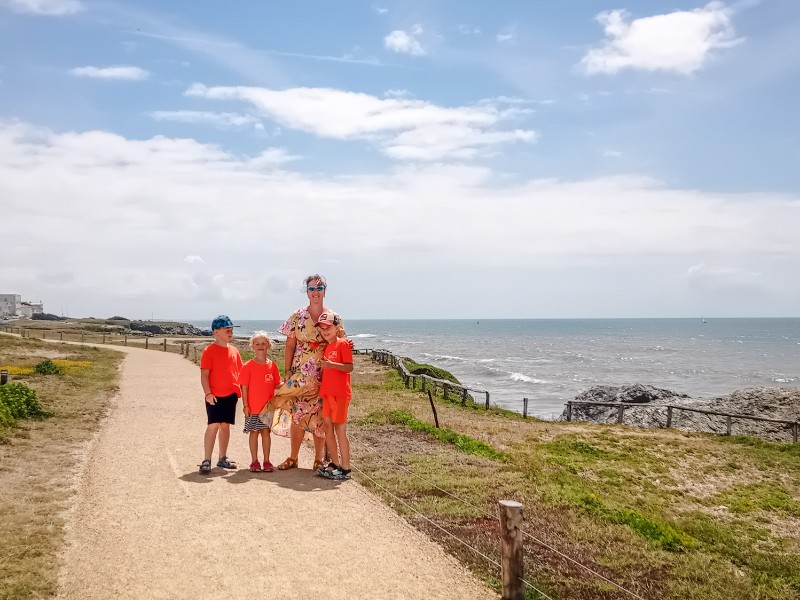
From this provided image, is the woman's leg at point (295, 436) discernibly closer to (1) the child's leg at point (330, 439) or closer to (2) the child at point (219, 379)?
(1) the child's leg at point (330, 439)

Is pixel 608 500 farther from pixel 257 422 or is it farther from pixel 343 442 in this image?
pixel 257 422

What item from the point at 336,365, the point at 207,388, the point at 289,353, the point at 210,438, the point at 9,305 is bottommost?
the point at 210,438

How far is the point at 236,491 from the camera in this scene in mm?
7668

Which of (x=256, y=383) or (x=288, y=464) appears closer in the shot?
(x=256, y=383)

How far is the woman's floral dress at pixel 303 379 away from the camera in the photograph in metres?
8.22

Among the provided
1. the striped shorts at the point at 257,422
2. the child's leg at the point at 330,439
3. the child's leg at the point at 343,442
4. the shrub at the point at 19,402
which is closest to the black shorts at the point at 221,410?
the striped shorts at the point at 257,422

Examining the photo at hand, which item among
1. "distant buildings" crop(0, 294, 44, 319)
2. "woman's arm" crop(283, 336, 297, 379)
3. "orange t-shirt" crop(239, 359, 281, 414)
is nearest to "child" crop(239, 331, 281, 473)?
"orange t-shirt" crop(239, 359, 281, 414)

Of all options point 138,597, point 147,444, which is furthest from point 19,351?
point 138,597

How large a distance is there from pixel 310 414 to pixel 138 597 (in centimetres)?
369

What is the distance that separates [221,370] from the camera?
8.40 metres

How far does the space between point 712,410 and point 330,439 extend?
17966 millimetres

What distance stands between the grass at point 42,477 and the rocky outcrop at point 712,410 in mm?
17315

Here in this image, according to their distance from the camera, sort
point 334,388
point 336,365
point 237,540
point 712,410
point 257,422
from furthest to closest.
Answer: point 712,410
point 257,422
point 334,388
point 336,365
point 237,540

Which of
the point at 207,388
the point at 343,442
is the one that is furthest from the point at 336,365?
the point at 207,388
